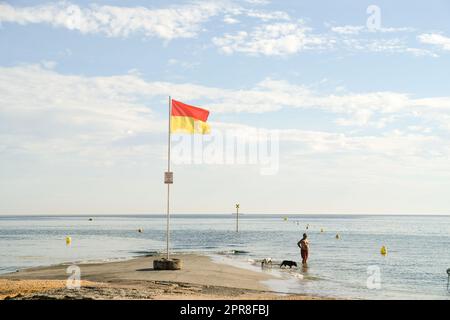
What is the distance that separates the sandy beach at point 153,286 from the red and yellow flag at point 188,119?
6.84 metres

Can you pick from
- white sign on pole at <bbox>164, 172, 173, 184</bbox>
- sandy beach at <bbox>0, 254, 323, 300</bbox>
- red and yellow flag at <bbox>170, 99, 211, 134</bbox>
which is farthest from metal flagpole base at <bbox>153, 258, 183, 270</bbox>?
red and yellow flag at <bbox>170, 99, 211, 134</bbox>

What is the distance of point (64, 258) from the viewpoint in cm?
4241

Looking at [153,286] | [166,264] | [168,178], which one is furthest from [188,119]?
[153,286]

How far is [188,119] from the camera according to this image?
22734 mm

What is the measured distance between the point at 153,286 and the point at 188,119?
8406 mm

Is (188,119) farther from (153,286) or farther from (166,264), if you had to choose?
(153,286)

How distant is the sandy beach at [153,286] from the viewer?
47.1ft

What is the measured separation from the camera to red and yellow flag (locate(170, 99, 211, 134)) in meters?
22.7
